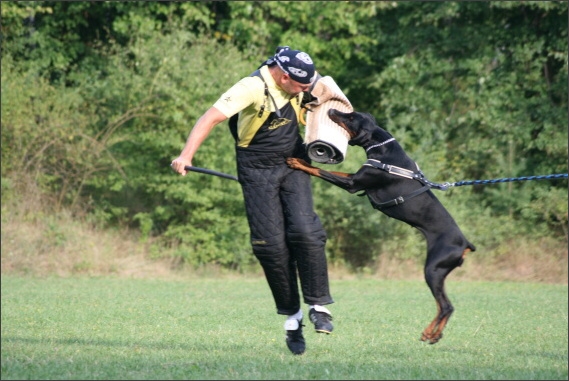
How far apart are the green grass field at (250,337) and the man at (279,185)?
0.59m

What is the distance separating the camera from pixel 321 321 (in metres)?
6.25

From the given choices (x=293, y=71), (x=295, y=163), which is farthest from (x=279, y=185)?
(x=293, y=71)

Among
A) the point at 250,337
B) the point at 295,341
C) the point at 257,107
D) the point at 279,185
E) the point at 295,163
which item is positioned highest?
the point at 257,107

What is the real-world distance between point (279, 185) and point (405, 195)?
889 millimetres

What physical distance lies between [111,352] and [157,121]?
43.3ft

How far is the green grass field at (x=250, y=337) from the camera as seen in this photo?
5.55 m

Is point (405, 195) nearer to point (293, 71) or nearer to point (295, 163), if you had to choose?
point (295, 163)

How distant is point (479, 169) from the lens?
2133 cm

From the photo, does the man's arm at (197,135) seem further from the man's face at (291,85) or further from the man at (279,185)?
the man's face at (291,85)

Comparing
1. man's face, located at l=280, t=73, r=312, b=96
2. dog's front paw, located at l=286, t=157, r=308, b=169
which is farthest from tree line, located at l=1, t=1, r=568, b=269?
man's face, located at l=280, t=73, r=312, b=96

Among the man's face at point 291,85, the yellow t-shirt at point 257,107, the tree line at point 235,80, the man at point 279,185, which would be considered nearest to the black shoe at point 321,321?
the man at point 279,185

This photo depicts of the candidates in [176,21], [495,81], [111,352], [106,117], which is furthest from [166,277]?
[111,352]

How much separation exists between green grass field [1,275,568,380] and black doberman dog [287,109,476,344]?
630 millimetres

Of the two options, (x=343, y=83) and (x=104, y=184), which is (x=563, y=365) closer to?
(x=104, y=184)
